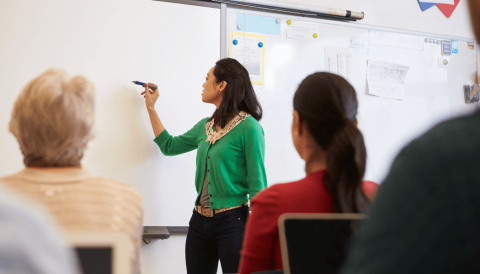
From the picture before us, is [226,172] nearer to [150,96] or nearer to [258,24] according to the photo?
[150,96]

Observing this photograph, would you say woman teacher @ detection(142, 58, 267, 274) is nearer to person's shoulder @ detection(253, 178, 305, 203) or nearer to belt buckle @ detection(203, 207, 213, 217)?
belt buckle @ detection(203, 207, 213, 217)

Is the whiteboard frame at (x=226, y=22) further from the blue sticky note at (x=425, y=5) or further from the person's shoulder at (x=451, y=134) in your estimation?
the person's shoulder at (x=451, y=134)

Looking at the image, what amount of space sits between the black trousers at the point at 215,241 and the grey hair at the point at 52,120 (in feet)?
2.91

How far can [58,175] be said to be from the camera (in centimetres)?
61

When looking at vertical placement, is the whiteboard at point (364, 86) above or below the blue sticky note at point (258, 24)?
below

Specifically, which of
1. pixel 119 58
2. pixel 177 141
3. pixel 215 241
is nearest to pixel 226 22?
pixel 119 58

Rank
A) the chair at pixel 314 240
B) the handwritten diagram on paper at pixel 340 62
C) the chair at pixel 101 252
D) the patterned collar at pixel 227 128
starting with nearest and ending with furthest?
the chair at pixel 101 252, the chair at pixel 314 240, the patterned collar at pixel 227 128, the handwritten diagram on paper at pixel 340 62

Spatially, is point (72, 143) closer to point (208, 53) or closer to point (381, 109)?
point (208, 53)

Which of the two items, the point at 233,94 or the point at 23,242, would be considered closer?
the point at 23,242

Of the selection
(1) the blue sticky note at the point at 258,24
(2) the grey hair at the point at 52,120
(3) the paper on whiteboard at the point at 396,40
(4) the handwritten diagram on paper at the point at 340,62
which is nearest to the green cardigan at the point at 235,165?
(1) the blue sticky note at the point at 258,24

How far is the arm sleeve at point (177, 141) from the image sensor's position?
1.71m

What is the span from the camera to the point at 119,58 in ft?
5.62

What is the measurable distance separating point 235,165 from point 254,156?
0.10 m

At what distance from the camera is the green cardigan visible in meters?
1.46
